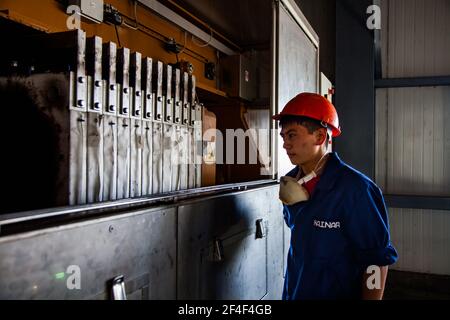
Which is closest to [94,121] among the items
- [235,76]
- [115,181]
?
[115,181]

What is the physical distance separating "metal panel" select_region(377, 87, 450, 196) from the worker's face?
11.0 feet

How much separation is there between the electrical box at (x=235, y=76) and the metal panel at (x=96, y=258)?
1936 millimetres

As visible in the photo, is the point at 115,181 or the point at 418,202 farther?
the point at 418,202

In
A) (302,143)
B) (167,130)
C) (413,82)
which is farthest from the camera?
(413,82)

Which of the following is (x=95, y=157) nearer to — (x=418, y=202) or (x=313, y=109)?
(x=313, y=109)

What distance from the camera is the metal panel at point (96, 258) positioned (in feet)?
2.00

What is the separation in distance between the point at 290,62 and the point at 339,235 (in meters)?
1.20

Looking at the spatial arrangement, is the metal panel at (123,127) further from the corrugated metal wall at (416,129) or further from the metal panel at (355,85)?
the corrugated metal wall at (416,129)

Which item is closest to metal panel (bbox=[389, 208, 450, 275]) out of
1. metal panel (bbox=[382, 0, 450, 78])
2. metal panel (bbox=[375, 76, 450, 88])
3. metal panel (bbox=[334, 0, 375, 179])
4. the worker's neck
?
metal panel (bbox=[334, 0, 375, 179])

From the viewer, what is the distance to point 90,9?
1.46 m

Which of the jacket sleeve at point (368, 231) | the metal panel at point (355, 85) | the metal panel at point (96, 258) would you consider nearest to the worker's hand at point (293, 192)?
the jacket sleeve at point (368, 231)

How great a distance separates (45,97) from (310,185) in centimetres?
94

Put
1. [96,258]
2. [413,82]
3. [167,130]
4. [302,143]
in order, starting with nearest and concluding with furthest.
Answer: [96,258] → [302,143] → [167,130] → [413,82]

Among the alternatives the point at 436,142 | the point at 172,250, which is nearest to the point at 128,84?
the point at 172,250
